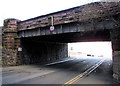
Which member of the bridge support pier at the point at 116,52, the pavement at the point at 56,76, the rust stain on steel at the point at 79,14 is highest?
the rust stain on steel at the point at 79,14

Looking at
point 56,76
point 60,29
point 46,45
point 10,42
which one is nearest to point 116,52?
point 56,76

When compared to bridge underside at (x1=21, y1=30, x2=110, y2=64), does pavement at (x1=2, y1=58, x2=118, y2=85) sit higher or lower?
lower

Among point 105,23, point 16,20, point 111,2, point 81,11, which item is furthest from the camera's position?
point 16,20

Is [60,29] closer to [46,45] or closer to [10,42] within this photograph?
[10,42]

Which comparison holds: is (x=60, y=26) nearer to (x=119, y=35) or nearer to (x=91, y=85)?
(x=119, y=35)

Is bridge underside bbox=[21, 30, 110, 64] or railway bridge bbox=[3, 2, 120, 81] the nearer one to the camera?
railway bridge bbox=[3, 2, 120, 81]

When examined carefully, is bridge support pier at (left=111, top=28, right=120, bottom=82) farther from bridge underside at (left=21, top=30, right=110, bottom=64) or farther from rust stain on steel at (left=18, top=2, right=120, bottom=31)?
bridge underside at (left=21, top=30, right=110, bottom=64)

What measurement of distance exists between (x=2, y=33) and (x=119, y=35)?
17.5 m

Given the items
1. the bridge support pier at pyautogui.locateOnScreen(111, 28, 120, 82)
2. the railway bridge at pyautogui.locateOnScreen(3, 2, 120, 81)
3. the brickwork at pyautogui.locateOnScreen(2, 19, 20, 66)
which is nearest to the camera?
the bridge support pier at pyautogui.locateOnScreen(111, 28, 120, 82)

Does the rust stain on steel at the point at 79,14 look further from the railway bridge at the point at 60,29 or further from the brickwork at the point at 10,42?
the brickwork at the point at 10,42

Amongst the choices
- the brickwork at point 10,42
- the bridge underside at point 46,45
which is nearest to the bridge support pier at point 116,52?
the bridge underside at point 46,45

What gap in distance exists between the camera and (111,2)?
27.9 ft

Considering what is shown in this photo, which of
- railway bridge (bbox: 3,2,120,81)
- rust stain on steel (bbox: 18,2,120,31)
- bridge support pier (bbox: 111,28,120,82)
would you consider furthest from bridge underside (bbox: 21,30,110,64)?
bridge support pier (bbox: 111,28,120,82)

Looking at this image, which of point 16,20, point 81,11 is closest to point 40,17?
point 16,20
